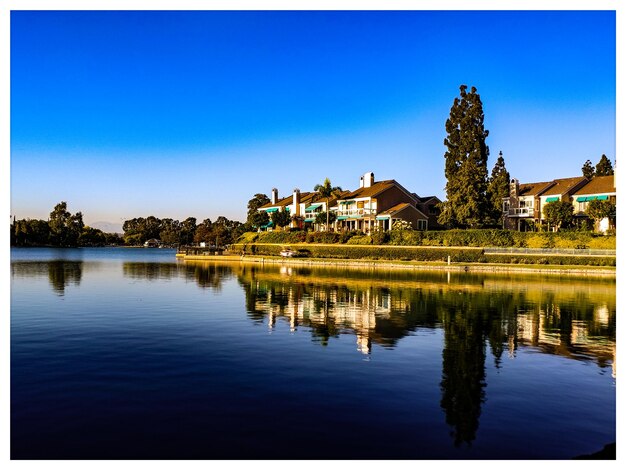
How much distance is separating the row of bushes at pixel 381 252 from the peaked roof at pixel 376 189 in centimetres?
1622

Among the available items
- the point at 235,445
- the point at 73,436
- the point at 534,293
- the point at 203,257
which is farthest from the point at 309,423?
the point at 203,257

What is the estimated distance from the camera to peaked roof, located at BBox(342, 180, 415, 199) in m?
99.1

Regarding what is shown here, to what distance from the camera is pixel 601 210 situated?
257 feet

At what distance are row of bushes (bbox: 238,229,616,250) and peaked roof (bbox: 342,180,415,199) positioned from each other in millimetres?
10080

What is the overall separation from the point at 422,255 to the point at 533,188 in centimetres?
3776

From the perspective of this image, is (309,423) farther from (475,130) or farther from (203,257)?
(203,257)

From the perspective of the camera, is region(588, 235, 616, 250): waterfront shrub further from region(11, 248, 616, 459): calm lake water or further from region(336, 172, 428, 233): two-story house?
region(11, 248, 616, 459): calm lake water

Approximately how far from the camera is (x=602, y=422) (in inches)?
521

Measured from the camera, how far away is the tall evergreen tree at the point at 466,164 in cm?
8344

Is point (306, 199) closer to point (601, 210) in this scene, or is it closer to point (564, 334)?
point (601, 210)

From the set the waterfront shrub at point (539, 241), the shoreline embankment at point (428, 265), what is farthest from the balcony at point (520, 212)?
the shoreline embankment at point (428, 265)

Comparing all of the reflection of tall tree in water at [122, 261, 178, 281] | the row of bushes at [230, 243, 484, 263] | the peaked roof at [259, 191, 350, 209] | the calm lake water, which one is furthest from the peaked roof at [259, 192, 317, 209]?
the calm lake water

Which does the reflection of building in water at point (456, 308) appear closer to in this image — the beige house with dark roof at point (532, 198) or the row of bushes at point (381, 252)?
the row of bushes at point (381, 252)
